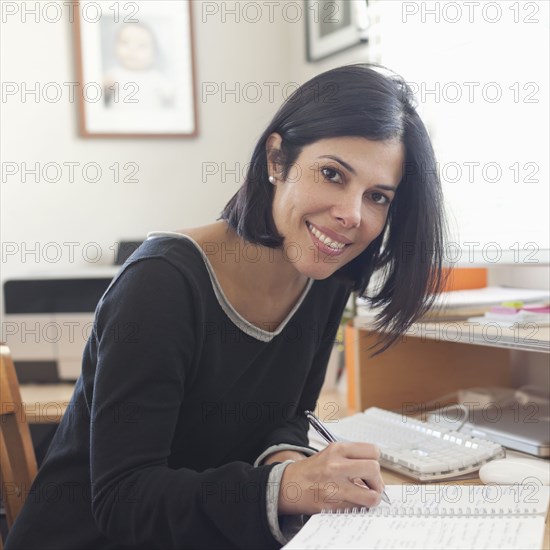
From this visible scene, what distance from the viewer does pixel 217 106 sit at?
2332 millimetres

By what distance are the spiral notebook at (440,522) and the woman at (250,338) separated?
40mm

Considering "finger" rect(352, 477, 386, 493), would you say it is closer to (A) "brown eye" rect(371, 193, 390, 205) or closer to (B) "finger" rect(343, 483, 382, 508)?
(B) "finger" rect(343, 483, 382, 508)

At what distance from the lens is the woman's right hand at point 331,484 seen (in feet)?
2.61

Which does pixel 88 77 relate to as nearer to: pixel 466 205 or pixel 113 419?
pixel 466 205

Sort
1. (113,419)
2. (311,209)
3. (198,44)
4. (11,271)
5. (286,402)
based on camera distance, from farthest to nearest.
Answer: (198,44) → (11,271) → (286,402) → (311,209) → (113,419)

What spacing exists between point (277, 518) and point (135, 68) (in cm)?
176

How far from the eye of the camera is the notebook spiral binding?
791 mm

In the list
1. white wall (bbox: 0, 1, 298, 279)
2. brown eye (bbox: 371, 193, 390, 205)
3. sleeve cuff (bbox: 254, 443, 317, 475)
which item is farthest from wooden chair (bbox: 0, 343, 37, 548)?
white wall (bbox: 0, 1, 298, 279)

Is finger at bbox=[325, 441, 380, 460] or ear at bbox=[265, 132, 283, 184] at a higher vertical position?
ear at bbox=[265, 132, 283, 184]

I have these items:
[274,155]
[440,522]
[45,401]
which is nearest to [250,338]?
[274,155]

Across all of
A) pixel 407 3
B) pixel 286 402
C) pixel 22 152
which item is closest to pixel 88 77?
pixel 22 152

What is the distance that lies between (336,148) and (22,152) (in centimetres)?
152

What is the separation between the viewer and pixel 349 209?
92 cm

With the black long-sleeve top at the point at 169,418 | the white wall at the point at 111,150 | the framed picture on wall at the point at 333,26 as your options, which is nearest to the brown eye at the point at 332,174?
the black long-sleeve top at the point at 169,418
